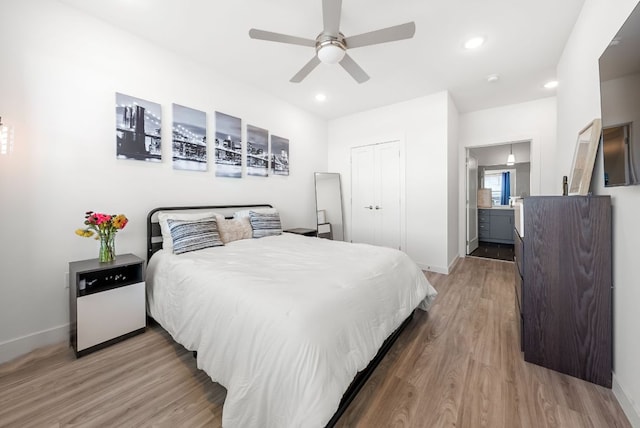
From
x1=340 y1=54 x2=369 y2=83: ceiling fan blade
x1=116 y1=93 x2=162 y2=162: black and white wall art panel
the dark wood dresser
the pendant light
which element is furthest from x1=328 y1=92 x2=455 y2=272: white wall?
x1=116 y1=93 x2=162 y2=162: black and white wall art panel

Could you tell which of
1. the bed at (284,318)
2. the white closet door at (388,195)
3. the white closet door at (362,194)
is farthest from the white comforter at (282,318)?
the white closet door at (362,194)

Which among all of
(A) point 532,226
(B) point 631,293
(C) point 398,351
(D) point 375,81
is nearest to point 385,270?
(C) point 398,351

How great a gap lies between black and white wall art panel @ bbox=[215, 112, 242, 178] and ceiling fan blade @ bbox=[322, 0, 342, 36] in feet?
6.04

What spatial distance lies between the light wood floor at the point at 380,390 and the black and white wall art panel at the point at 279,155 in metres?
2.71

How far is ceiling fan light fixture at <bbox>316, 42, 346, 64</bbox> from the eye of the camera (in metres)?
2.09

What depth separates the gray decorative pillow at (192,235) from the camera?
7.71 ft

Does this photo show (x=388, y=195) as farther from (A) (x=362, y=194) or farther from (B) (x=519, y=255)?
Answer: (B) (x=519, y=255)

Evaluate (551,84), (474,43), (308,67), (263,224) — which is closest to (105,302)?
(263,224)

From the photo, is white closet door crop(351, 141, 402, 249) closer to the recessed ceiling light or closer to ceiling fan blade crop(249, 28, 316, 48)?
the recessed ceiling light

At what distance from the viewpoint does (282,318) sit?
1193 mm

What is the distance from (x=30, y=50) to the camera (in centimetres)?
195

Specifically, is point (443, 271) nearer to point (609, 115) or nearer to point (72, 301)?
point (609, 115)

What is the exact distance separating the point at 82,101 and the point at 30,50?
0.42 metres

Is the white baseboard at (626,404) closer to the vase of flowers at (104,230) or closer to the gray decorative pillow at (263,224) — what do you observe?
the gray decorative pillow at (263,224)
